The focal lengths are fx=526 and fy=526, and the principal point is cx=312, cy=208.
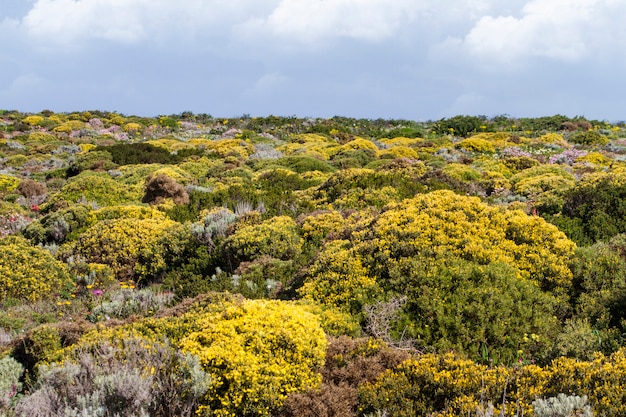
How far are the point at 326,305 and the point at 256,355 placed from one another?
2038 mm

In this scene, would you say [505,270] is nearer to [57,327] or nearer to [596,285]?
[596,285]

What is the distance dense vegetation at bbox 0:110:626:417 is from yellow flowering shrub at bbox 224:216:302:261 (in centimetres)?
3

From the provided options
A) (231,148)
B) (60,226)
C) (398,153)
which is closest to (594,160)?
(398,153)

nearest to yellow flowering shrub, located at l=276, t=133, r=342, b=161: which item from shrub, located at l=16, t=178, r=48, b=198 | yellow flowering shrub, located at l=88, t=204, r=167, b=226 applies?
shrub, located at l=16, t=178, r=48, b=198

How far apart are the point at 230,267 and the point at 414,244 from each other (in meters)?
4.08

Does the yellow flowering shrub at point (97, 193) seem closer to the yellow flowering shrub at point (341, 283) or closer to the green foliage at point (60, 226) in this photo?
the green foliage at point (60, 226)

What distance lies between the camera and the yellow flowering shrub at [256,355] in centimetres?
480

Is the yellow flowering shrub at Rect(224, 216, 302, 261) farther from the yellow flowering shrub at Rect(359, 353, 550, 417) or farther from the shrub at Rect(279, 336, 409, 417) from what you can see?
the yellow flowering shrub at Rect(359, 353, 550, 417)

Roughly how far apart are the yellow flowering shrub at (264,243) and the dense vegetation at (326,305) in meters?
0.03

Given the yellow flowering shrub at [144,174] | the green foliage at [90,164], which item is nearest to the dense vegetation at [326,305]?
the yellow flowering shrub at [144,174]

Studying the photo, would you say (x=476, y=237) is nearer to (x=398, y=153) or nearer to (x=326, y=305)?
(x=326, y=305)

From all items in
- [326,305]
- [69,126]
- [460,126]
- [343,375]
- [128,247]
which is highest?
[460,126]

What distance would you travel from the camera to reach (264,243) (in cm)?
994

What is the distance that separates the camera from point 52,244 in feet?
41.1
